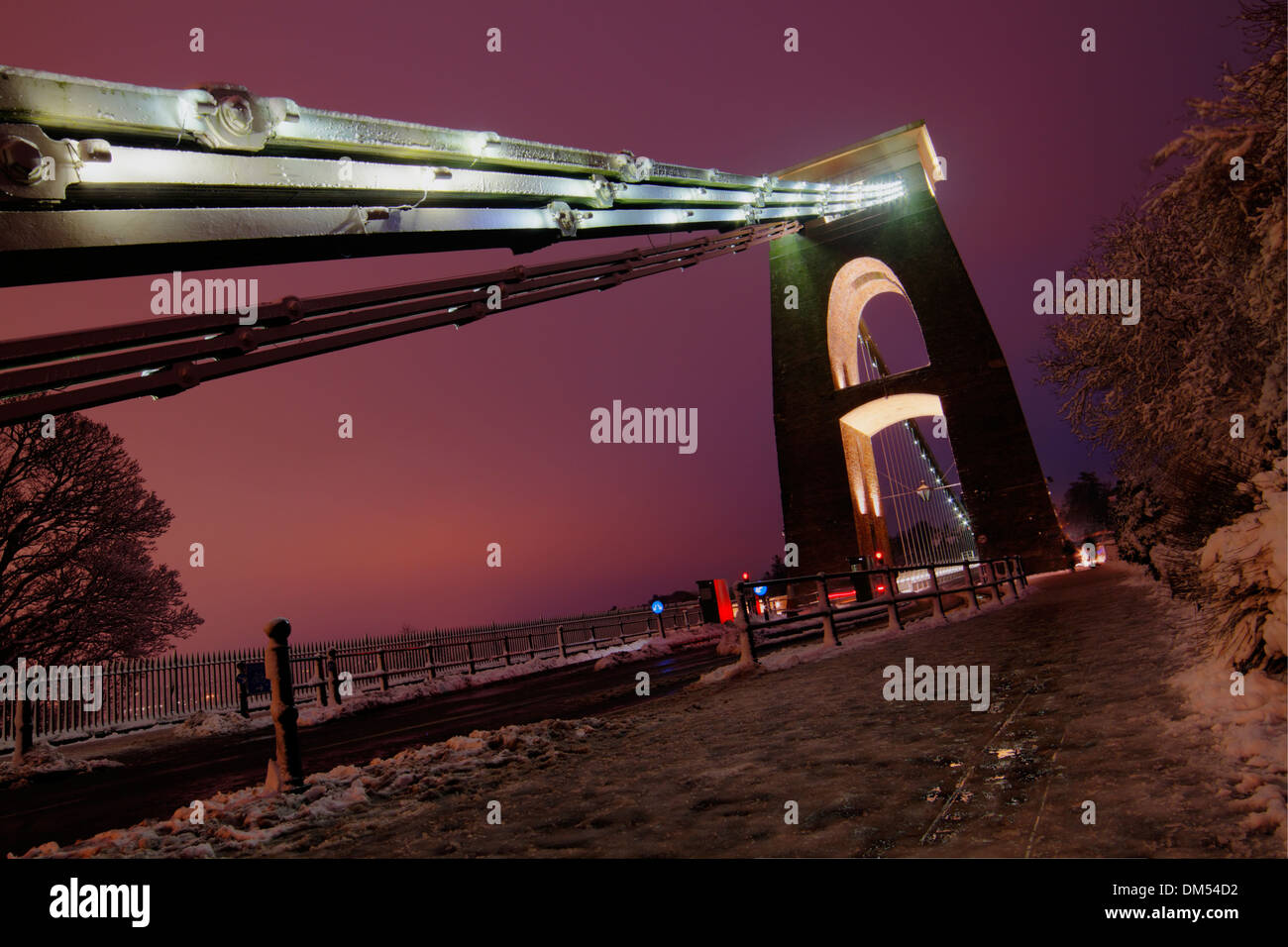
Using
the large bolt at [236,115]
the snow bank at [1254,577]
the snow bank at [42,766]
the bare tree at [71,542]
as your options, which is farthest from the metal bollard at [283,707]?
the bare tree at [71,542]

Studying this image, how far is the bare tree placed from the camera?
1557 centimetres

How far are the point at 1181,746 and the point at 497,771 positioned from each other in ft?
11.2

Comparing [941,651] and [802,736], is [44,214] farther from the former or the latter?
[941,651]

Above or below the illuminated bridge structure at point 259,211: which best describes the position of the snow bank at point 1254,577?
below

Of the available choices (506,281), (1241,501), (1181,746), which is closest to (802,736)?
(1181,746)

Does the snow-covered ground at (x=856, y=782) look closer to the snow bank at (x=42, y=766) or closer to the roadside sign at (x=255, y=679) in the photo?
the snow bank at (x=42, y=766)

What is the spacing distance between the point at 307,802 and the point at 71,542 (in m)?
17.0

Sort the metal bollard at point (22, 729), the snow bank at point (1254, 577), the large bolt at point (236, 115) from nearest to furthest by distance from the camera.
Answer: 1. the snow bank at point (1254, 577)
2. the large bolt at point (236, 115)
3. the metal bollard at point (22, 729)

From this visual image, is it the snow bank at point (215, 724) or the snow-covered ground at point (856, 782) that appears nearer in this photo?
the snow-covered ground at point (856, 782)

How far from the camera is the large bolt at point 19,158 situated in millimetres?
2592

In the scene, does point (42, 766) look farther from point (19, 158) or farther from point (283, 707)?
point (19, 158)

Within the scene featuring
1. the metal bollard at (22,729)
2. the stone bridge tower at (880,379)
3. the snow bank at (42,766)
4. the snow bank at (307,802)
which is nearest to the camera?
the snow bank at (307,802)

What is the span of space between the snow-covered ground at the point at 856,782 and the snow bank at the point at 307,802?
0.06 ft

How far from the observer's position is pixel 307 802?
154 inches
